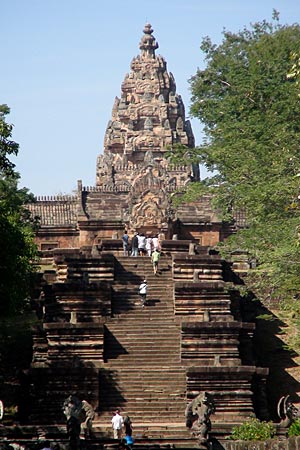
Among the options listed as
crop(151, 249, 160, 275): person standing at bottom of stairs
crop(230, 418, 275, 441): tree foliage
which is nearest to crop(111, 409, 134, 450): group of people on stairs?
crop(230, 418, 275, 441): tree foliage

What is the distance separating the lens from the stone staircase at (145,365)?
35.2 meters

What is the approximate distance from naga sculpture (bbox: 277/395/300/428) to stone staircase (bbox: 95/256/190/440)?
248cm

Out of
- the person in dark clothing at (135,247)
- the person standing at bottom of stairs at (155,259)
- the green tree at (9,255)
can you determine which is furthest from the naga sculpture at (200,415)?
the person in dark clothing at (135,247)

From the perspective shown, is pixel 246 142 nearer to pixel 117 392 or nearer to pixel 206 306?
pixel 206 306

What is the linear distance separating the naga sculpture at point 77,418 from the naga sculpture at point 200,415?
2367 millimetres

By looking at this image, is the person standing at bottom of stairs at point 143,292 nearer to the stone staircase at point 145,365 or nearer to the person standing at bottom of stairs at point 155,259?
the stone staircase at point 145,365

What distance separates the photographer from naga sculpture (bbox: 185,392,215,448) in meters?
31.2

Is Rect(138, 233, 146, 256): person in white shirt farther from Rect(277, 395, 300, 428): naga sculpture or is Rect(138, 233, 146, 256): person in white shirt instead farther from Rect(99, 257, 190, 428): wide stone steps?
Rect(277, 395, 300, 428): naga sculpture

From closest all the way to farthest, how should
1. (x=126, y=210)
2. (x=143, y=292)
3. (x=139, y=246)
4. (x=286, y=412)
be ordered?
1. (x=286, y=412)
2. (x=143, y=292)
3. (x=139, y=246)
4. (x=126, y=210)

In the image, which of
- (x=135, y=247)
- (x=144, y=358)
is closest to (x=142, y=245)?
(x=135, y=247)

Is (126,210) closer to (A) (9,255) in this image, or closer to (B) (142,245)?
(B) (142,245)

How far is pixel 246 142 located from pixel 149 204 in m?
11.4

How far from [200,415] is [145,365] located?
5271 mm

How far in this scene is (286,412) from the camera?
108 ft
